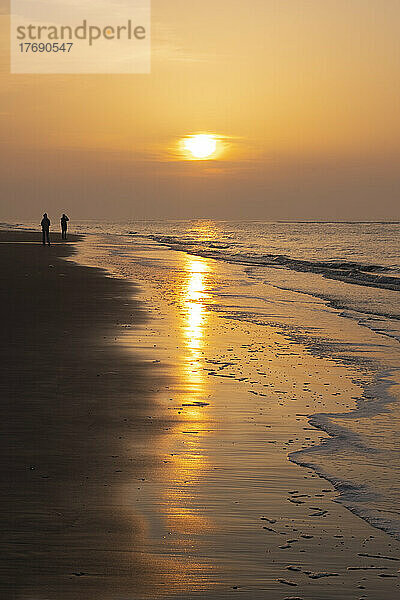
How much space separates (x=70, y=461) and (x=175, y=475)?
3.47 feet

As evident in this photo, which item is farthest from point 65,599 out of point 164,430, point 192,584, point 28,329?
point 28,329

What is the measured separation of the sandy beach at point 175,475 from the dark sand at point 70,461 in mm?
19

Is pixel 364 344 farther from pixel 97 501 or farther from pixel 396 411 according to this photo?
pixel 97 501

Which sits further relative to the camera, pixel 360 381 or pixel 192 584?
pixel 360 381

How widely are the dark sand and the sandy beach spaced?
0.02 metres

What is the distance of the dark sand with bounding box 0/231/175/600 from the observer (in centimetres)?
505

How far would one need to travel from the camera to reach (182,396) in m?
10.6

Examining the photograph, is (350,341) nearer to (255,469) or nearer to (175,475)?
(255,469)

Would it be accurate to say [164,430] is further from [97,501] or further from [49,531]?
[49,531]

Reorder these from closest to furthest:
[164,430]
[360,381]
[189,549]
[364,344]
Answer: [189,549] < [164,430] < [360,381] < [364,344]

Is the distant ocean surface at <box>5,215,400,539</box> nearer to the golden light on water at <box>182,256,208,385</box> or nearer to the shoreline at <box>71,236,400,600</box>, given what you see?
the shoreline at <box>71,236,400,600</box>

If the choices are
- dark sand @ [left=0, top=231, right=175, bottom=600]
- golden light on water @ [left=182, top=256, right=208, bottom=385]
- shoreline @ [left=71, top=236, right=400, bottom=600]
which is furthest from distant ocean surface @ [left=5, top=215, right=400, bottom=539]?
dark sand @ [left=0, top=231, right=175, bottom=600]

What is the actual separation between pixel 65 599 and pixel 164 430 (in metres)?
4.15

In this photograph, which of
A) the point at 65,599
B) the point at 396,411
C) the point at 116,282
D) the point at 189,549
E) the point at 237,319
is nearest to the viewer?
the point at 65,599
